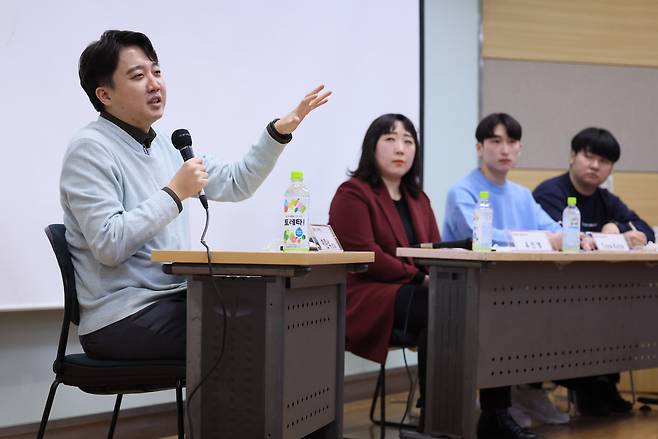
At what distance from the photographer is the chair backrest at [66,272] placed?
7.19 ft

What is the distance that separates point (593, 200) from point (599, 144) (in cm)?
30

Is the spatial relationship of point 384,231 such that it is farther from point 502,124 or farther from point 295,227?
point 295,227

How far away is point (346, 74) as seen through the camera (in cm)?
398

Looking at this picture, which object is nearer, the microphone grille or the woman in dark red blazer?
the microphone grille

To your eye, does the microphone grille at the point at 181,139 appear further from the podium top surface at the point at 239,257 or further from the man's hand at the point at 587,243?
the man's hand at the point at 587,243

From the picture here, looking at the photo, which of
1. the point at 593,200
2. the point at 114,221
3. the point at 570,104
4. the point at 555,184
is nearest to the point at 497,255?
the point at 114,221

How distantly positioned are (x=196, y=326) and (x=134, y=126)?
0.65m

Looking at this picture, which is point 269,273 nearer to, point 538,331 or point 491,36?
point 538,331

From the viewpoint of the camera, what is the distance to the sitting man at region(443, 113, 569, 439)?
3664mm

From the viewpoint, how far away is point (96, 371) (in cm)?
215

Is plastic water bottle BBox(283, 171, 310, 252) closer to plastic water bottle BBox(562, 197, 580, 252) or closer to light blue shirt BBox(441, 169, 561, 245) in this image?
plastic water bottle BBox(562, 197, 580, 252)

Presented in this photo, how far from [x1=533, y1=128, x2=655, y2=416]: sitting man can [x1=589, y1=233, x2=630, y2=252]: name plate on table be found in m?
0.32

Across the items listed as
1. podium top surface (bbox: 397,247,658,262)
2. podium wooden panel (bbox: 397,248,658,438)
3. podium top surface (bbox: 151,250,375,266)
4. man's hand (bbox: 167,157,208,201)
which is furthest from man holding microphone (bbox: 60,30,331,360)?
podium wooden panel (bbox: 397,248,658,438)

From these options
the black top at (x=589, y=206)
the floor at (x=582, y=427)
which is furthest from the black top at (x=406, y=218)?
the black top at (x=589, y=206)
